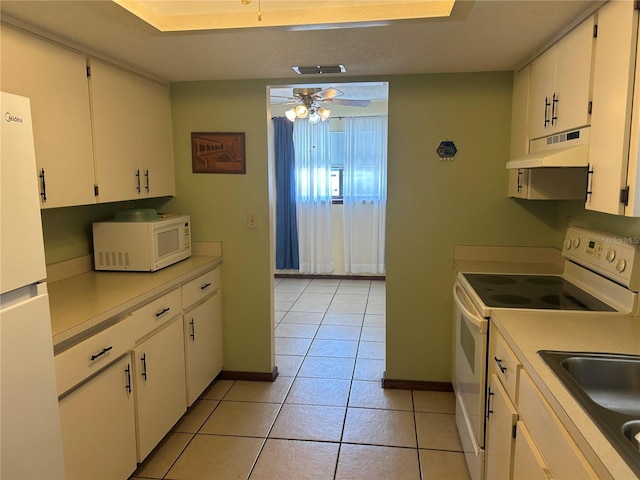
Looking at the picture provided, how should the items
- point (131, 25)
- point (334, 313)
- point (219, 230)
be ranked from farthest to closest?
point (334, 313) → point (219, 230) → point (131, 25)

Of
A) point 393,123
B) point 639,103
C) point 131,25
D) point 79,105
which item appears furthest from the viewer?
point 393,123

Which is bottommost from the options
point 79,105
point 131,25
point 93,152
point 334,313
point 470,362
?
point 334,313

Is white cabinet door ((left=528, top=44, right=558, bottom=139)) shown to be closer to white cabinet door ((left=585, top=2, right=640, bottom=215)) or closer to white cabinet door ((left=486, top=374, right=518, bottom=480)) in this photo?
white cabinet door ((left=585, top=2, right=640, bottom=215))

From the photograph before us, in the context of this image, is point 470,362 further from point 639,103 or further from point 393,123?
point 393,123

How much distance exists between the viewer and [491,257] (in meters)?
3.00

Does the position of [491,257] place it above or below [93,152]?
below

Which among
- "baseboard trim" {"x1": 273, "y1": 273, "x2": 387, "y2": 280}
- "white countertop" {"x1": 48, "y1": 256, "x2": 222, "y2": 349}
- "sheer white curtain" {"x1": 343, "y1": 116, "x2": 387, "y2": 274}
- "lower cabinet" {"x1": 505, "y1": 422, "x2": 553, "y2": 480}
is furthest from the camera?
"baseboard trim" {"x1": 273, "y1": 273, "x2": 387, "y2": 280}

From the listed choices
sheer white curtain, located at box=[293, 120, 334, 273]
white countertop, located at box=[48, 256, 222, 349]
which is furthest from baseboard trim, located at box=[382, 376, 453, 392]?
sheer white curtain, located at box=[293, 120, 334, 273]

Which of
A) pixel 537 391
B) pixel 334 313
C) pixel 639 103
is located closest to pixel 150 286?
pixel 537 391

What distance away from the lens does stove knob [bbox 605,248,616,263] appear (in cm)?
198

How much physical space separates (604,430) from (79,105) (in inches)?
96.3

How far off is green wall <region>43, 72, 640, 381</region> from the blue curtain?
312cm

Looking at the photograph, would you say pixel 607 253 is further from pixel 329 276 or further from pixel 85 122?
pixel 329 276

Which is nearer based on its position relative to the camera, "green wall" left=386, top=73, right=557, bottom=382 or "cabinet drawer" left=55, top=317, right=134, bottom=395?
"cabinet drawer" left=55, top=317, right=134, bottom=395
